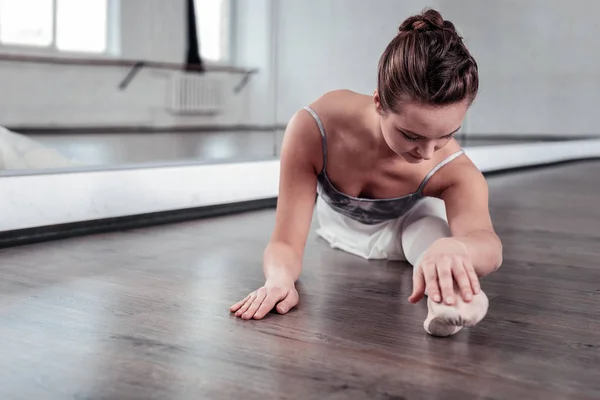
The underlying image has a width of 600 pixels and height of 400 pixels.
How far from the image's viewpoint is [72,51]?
2.75m

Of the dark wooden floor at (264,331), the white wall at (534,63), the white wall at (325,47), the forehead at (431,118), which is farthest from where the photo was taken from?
the white wall at (534,63)

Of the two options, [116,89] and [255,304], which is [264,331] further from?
[116,89]

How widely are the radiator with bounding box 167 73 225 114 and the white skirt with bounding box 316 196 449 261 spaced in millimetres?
719

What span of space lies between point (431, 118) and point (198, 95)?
5.51 ft

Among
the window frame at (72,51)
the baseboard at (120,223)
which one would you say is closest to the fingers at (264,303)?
the baseboard at (120,223)

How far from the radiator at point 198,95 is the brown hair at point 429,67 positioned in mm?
1367

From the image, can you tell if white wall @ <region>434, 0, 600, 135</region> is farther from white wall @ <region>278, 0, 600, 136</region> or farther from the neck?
the neck

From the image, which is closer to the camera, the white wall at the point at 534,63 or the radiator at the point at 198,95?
the radiator at the point at 198,95

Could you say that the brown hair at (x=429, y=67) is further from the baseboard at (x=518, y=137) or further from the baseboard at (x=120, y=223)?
the baseboard at (x=518, y=137)

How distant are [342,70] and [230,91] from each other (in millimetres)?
679

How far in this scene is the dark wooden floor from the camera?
1.01 meters

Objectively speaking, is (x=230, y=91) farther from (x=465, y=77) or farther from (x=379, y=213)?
(x=465, y=77)

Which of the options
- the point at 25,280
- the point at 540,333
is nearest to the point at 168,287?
the point at 25,280

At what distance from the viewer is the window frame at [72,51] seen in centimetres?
211
